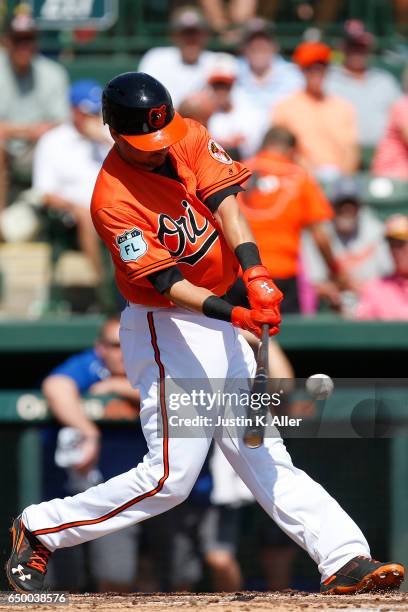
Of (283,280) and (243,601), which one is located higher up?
(283,280)

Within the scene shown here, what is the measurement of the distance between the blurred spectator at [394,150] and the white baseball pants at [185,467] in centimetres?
409

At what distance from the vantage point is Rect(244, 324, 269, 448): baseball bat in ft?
12.6

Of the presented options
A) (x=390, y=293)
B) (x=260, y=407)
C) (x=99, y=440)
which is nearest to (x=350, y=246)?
(x=390, y=293)

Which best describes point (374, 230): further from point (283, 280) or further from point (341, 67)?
point (341, 67)

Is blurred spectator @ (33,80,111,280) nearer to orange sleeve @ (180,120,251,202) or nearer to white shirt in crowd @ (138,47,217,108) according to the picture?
white shirt in crowd @ (138,47,217,108)

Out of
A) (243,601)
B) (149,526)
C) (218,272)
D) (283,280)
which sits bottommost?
(149,526)

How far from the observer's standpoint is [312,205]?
6.68 m

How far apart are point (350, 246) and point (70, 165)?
180 cm

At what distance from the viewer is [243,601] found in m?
4.15

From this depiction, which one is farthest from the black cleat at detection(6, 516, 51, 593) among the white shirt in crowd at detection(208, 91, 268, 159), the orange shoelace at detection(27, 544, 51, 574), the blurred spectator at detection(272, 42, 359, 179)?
the blurred spectator at detection(272, 42, 359, 179)

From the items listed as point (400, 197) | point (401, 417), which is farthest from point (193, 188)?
point (400, 197)

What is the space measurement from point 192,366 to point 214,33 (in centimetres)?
568

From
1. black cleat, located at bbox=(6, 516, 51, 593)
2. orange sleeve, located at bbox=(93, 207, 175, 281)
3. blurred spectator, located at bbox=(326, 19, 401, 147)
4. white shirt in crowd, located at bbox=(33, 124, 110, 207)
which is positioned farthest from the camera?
blurred spectator, located at bbox=(326, 19, 401, 147)

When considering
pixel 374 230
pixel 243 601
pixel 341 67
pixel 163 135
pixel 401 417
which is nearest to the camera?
pixel 163 135
